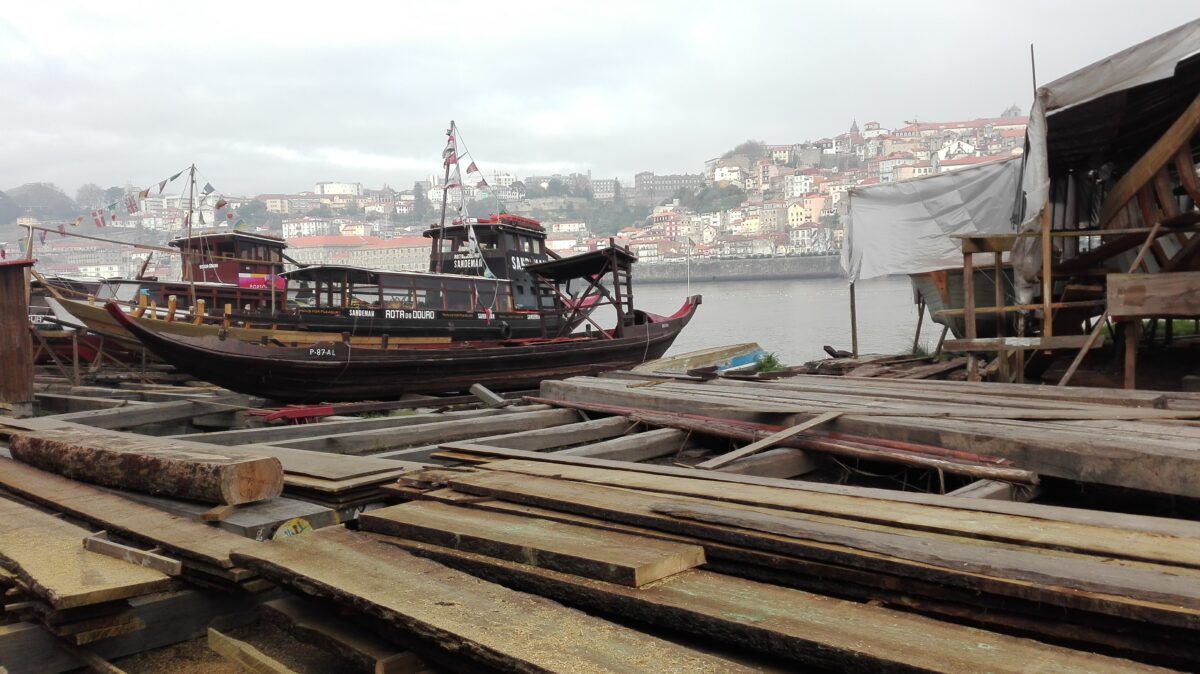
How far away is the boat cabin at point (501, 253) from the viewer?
20.5 meters

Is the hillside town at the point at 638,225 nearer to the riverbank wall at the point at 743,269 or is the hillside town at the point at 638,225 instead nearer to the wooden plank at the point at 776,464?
the riverbank wall at the point at 743,269

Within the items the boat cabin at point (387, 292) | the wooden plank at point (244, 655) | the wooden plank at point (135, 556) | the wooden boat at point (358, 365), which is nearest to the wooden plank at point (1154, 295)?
the wooden plank at point (244, 655)

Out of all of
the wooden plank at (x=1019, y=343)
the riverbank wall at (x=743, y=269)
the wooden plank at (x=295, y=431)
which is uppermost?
the riverbank wall at (x=743, y=269)

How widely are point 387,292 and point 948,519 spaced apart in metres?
15.5

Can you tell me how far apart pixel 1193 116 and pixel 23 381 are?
11.5m

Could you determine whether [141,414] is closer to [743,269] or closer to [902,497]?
[902,497]

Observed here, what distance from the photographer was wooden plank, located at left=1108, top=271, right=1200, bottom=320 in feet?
21.9

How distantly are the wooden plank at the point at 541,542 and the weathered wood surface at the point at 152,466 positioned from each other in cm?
48

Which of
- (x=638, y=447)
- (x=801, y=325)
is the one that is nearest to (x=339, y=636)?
(x=638, y=447)

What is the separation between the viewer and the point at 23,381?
686 centimetres

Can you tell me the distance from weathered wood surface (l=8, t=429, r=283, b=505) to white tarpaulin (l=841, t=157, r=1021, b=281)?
38.7ft

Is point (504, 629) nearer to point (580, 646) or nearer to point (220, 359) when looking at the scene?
point (580, 646)

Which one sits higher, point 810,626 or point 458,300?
point 458,300

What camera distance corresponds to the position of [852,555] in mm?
1858
